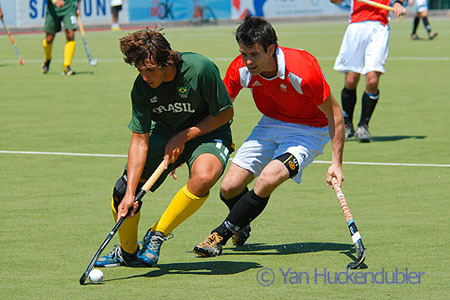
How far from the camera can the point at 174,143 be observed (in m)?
5.73

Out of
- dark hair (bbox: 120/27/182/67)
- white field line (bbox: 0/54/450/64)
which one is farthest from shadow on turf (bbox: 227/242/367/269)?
white field line (bbox: 0/54/450/64)

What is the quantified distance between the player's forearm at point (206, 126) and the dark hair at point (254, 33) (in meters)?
0.44

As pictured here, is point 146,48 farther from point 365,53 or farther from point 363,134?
point 365,53

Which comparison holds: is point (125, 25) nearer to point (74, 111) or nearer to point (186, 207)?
point (74, 111)

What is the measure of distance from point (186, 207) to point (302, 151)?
0.93 metres

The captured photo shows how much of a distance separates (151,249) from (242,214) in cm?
72

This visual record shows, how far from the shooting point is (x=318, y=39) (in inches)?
1077

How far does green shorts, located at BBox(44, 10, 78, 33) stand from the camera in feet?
57.5

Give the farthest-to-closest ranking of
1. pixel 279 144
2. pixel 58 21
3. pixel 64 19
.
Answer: pixel 58 21, pixel 64 19, pixel 279 144

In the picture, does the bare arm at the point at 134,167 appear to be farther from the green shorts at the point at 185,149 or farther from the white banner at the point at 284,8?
the white banner at the point at 284,8

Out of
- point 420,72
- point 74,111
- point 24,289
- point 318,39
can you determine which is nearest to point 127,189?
point 24,289

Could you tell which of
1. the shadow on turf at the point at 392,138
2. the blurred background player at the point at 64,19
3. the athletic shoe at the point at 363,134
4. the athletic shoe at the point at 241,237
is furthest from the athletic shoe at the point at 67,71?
the athletic shoe at the point at 241,237

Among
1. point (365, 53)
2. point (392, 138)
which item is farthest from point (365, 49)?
point (392, 138)

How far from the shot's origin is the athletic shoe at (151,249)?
5606 millimetres
